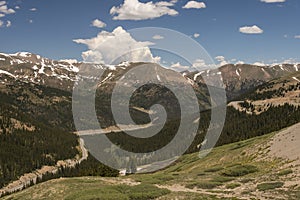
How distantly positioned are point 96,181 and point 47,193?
9.07 meters

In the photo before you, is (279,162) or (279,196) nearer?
(279,196)

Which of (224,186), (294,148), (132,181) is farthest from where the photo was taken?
(294,148)

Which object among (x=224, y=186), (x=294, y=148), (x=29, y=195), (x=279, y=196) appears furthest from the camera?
(x=294, y=148)

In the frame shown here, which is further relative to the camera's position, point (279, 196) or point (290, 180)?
point (290, 180)

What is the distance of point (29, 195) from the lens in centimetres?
5856

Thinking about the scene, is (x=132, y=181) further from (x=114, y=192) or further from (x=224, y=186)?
(x=224, y=186)

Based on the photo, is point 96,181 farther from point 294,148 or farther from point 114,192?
point 294,148

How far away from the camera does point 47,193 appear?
5553cm

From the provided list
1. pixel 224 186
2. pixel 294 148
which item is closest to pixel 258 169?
pixel 294 148

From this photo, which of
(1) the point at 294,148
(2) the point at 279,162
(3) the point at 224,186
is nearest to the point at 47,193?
(3) the point at 224,186

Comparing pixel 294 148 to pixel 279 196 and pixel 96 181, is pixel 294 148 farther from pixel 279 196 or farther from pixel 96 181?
pixel 96 181

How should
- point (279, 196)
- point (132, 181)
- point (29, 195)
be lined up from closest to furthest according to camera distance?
point (279, 196), point (29, 195), point (132, 181)

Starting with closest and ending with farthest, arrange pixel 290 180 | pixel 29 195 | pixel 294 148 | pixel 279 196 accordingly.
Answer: pixel 279 196 → pixel 290 180 → pixel 29 195 → pixel 294 148

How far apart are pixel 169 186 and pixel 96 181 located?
Result: 45.5 ft
